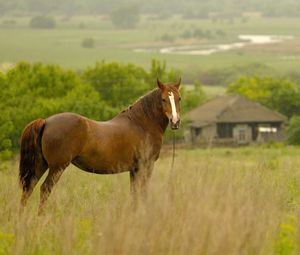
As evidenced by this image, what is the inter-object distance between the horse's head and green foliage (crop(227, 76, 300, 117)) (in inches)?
2860

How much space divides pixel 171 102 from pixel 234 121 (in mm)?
76732

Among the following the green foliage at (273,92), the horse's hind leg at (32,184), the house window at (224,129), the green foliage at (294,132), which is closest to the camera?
the horse's hind leg at (32,184)

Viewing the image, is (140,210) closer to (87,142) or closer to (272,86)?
(87,142)

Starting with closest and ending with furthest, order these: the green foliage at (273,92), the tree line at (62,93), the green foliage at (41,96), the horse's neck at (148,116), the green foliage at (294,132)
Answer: the horse's neck at (148,116) → the tree line at (62,93) → the green foliage at (41,96) → the green foliage at (294,132) → the green foliage at (273,92)

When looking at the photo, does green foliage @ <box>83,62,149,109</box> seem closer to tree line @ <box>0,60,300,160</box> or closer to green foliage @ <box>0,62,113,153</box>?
tree line @ <box>0,60,300,160</box>

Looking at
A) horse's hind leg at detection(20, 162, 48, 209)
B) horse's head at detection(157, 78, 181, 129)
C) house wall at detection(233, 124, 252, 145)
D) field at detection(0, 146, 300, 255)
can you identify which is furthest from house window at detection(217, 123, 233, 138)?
field at detection(0, 146, 300, 255)

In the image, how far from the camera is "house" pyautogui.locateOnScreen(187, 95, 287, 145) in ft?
281

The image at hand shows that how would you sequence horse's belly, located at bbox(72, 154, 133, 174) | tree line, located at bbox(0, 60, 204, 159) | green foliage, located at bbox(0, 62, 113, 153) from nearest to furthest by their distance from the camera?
horse's belly, located at bbox(72, 154, 133, 174) < tree line, located at bbox(0, 60, 204, 159) < green foliage, located at bbox(0, 62, 113, 153)

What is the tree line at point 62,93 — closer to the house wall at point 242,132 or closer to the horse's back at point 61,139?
the house wall at point 242,132

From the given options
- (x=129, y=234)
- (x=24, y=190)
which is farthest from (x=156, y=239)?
(x=24, y=190)

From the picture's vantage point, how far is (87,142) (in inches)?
467

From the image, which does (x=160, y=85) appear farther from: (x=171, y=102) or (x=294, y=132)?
(x=294, y=132)

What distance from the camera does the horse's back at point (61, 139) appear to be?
11555mm

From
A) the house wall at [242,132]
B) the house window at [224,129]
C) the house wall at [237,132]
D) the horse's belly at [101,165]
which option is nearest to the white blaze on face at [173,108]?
the horse's belly at [101,165]
